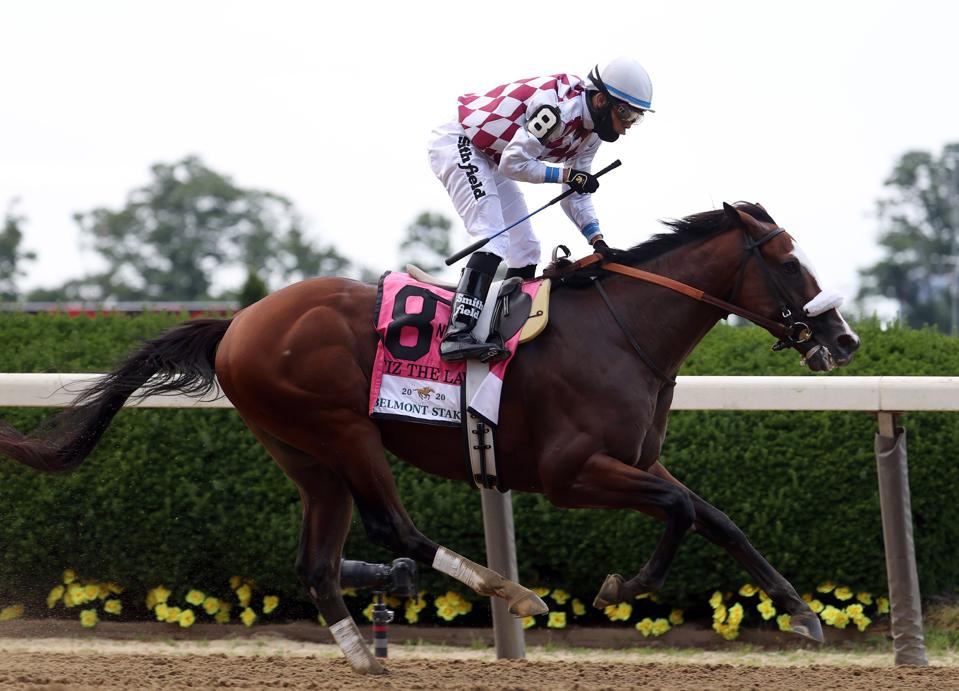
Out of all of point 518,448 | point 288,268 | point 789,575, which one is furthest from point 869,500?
point 288,268

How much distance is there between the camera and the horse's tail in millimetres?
4816

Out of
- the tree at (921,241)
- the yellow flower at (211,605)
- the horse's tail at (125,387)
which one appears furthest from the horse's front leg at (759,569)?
the tree at (921,241)

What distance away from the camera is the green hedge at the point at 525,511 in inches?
227

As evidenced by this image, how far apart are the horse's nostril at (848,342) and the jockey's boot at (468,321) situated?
1.22 metres

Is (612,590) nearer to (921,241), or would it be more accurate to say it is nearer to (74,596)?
(74,596)

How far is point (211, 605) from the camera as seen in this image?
601 cm

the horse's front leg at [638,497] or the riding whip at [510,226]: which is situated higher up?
the riding whip at [510,226]

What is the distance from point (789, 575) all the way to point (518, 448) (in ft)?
6.63

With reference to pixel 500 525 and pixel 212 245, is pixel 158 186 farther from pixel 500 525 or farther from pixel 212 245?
pixel 500 525

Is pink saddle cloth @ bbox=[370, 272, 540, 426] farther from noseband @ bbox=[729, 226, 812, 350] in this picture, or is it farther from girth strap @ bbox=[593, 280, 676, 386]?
noseband @ bbox=[729, 226, 812, 350]

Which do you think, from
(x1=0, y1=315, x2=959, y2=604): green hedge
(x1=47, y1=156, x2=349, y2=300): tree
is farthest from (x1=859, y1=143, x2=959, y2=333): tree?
(x1=0, y1=315, x2=959, y2=604): green hedge

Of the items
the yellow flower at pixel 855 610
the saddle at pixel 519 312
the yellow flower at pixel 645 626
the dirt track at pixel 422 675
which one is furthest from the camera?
the yellow flower at pixel 645 626

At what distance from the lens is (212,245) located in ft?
191

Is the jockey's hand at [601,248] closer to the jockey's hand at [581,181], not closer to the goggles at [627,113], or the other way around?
the jockey's hand at [581,181]
